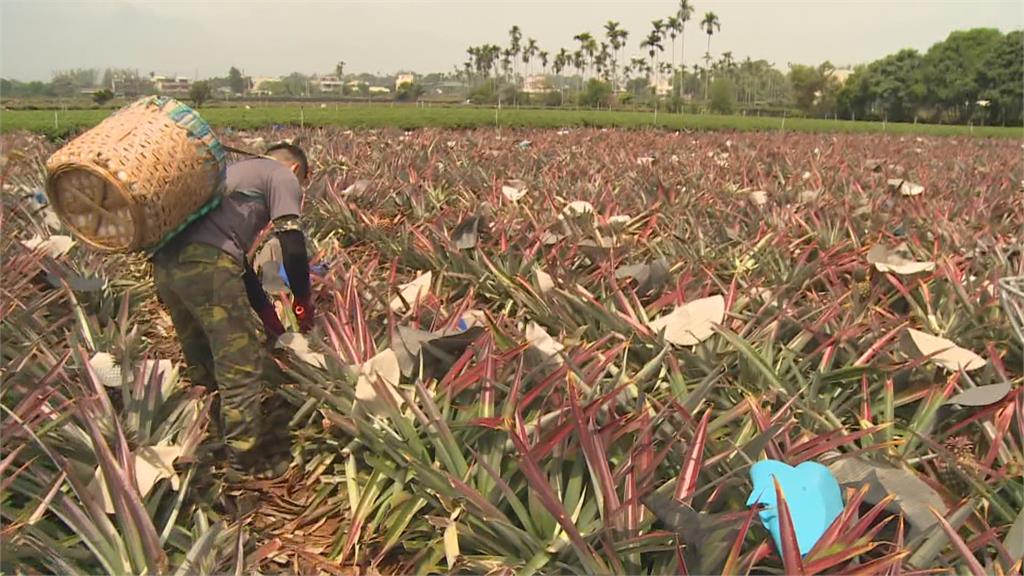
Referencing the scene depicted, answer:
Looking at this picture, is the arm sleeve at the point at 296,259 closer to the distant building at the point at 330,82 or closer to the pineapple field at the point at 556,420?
the pineapple field at the point at 556,420

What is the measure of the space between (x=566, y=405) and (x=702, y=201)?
11.2 feet

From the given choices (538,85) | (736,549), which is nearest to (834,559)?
(736,549)

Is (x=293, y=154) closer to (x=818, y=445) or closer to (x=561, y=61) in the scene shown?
(x=818, y=445)

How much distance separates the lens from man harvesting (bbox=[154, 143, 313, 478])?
2008 mm

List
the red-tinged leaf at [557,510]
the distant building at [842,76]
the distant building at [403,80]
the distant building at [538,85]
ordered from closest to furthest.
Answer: the red-tinged leaf at [557,510]
the distant building at [842,76]
the distant building at [403,80]
the distant building at [538,85]

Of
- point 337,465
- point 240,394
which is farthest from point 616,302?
point 240,394

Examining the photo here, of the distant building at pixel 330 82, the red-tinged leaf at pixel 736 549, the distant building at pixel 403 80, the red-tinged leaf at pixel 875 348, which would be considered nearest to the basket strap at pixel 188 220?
the red-tinged leaf at pixel 736 549

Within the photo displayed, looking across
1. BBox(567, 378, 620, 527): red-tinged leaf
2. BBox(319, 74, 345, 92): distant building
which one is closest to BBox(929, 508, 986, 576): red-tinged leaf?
BBox(567, 378, 620, 527): red-tinged leaf

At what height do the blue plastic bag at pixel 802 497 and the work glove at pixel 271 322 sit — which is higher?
the work glove at pixel 271 322

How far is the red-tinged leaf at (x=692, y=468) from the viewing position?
56.6 inches

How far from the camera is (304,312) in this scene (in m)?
2.43

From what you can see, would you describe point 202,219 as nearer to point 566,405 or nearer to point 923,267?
point 566,405

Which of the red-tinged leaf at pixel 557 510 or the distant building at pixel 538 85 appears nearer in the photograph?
the red-tinged leaf at pixel 557 510

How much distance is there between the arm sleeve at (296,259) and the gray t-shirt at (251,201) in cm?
7
